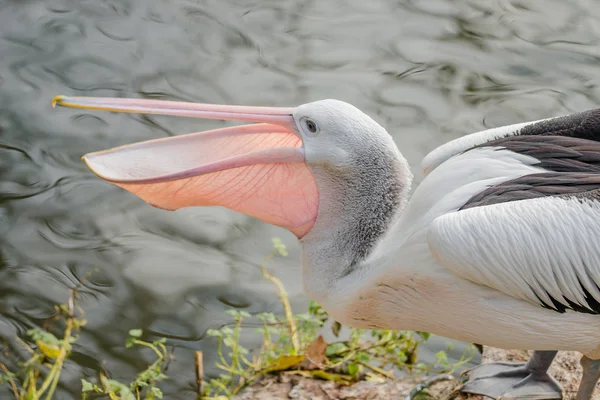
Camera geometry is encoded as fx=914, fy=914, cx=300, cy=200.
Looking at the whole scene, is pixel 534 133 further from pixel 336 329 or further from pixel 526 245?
pixel 336 329

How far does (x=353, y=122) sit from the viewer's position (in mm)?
3068

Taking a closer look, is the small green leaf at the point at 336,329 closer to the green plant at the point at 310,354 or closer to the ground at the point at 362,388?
the green plant at the point at 310,354

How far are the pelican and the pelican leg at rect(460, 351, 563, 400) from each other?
0.32 meters

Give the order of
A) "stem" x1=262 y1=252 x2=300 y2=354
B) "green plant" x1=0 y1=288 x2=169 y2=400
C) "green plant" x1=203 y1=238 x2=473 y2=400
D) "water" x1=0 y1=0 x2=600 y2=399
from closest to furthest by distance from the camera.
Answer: "green plant" x1=0 y1=288 x2=169 y2=400, "green plant" x1=203 y1=238 x2=473 y2=400, "stem" x1=262 y1=252 x2=300 y2=354, "water" x1=0 y1=0 x2=600 y2=399

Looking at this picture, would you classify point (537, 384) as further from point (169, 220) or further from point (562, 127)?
point (169, 220)

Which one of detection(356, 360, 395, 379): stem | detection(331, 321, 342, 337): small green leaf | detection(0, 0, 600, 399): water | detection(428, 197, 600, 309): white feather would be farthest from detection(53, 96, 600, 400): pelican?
detection(0, 0, 600, 399): water

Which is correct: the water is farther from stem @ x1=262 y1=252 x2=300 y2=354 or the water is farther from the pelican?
the pelican

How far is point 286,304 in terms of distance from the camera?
4156 millimetres

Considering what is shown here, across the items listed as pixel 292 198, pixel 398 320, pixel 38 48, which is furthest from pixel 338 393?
pixel 38 48

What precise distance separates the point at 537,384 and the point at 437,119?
89.3 inches

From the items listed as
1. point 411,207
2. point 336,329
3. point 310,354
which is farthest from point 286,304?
point 411,207

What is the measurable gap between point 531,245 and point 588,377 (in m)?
0.67

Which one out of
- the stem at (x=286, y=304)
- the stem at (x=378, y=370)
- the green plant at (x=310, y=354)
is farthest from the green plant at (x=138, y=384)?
the stem at (x=378, y=370)

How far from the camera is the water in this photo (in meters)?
4.43
